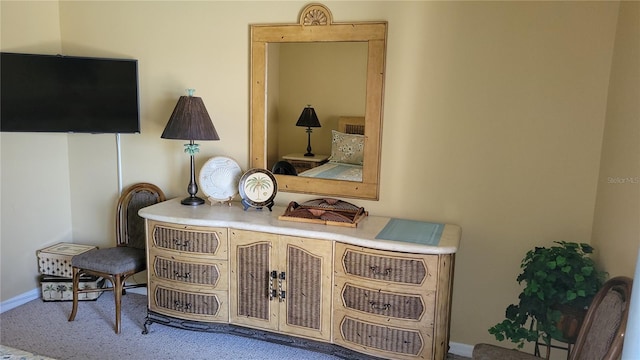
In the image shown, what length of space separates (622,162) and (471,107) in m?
0.81

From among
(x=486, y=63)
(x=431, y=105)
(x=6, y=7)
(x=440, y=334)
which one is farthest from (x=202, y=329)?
(x=6, y=7)

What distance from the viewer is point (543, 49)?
241cm

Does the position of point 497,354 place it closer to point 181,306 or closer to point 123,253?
point 181,306

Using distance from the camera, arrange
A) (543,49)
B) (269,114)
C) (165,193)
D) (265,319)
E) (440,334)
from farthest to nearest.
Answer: (165,193) < (269,114) < (265,319) < (543,49) < (440,334)

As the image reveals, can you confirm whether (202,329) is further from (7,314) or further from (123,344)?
(7,314)

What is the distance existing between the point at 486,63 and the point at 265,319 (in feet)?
6.29

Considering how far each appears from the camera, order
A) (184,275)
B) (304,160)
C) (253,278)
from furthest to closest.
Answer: (304,160) → (184,275) → (253,278)

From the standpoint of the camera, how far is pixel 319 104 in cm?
282

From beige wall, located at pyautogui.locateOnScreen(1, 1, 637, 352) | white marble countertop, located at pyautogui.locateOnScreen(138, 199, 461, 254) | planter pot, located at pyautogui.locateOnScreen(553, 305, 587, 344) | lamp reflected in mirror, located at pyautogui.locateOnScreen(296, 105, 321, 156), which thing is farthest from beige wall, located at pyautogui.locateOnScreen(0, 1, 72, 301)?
planter pot, located at pyautogui.locateOnScreen(553, 305, 587, 344)

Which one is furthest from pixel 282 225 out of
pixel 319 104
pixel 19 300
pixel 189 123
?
pixel 19 300

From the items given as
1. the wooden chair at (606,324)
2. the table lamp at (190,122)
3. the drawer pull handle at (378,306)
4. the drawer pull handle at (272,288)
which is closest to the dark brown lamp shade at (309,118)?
the table lamp at (190,122)

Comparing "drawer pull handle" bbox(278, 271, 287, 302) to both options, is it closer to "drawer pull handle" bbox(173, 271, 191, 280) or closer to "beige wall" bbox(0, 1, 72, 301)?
"drawer pull handle" bbox(173, 271, 191, 280)

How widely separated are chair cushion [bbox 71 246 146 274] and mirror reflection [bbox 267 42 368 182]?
1.15 meters

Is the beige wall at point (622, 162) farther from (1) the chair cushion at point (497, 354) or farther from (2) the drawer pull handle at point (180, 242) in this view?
(2) the drawer pull handle at point (180, 242)
